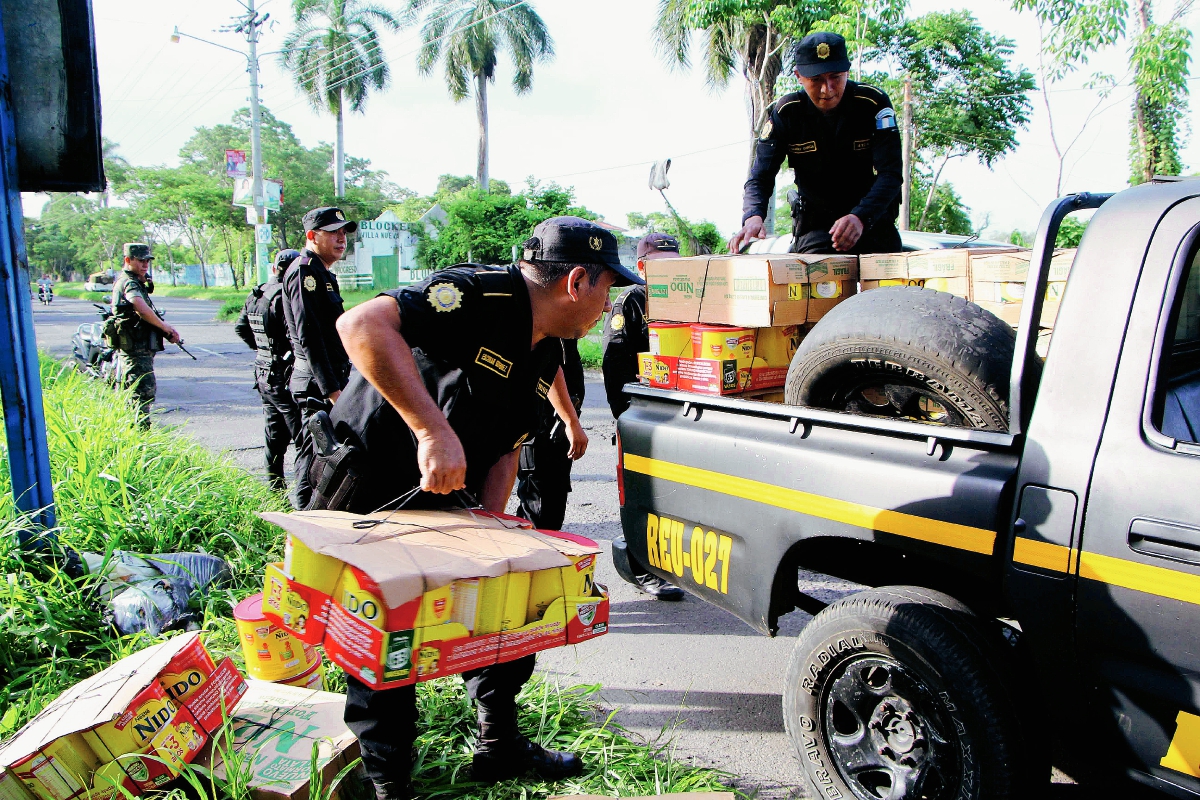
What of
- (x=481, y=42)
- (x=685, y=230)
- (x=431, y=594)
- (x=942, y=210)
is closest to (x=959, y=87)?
(x=942, y=210)

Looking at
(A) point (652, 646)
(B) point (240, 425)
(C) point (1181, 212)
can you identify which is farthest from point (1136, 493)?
(B) point (240, 425)

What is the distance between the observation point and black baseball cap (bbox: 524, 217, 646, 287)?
7.62 feet

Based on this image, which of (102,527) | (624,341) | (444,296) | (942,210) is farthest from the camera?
(942,210)

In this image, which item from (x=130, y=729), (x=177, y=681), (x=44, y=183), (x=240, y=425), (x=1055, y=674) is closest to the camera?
(x=1055, y=674)

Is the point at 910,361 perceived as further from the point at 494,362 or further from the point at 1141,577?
the point at 494,362

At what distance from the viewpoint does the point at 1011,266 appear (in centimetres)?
285

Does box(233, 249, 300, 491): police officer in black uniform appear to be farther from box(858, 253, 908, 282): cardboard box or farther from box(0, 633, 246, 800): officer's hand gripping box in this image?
box(858, 253, 908, 282): cardboard box

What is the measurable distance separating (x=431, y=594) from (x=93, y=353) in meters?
8.69

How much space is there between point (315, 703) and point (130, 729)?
566 millimetres

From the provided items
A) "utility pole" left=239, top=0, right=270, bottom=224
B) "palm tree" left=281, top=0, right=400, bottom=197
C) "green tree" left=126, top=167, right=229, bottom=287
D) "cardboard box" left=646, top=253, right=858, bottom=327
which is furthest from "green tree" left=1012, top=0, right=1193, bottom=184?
"green tree" left=126, top=167, right=229, bottom=287

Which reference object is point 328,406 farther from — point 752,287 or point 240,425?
point 240,425

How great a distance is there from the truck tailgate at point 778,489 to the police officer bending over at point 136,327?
18.4 feet

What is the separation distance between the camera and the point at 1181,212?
1800 millimetres

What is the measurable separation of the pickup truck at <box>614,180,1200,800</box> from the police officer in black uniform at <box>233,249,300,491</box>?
3756 millimetres
